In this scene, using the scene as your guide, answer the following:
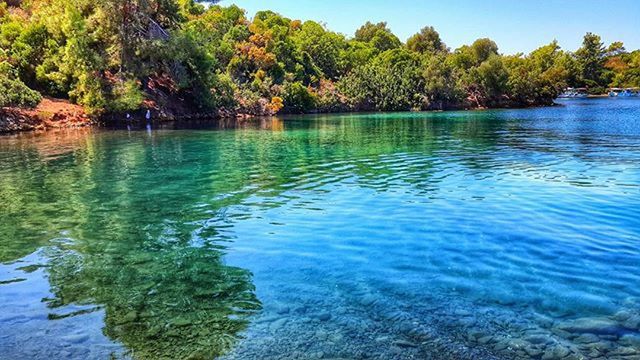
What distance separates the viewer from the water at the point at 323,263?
7051mm

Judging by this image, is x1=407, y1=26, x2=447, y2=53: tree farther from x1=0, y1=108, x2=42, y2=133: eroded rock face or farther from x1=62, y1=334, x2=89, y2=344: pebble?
x1=62, y1=334, x2=89, y2=344: pebble

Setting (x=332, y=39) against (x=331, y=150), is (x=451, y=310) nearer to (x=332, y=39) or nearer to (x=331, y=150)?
(x=331, y=150)

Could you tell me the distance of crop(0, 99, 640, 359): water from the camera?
7051mm

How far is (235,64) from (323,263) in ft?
263

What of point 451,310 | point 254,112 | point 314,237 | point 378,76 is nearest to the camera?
point 451,310

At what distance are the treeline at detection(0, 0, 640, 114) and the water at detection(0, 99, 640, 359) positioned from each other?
3518 cm

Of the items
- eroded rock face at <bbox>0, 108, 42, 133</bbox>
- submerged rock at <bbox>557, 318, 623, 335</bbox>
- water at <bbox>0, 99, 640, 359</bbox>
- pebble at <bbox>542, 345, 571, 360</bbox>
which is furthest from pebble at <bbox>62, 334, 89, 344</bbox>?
eroded rock face at <bbox>0, 108, 42, 133</bbox>

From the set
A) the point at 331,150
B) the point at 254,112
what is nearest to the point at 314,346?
the point at 331,150

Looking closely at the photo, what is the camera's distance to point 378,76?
341 ft

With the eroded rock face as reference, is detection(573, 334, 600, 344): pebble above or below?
below

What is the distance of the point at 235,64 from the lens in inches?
3381

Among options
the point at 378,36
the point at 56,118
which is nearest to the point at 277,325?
the point at 56,118

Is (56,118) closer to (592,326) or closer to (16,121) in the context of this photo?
(16,121)

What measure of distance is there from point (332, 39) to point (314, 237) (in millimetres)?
114443
